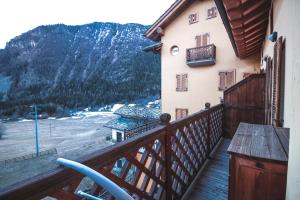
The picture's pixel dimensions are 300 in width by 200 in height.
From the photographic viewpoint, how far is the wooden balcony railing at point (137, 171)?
845 millimetres

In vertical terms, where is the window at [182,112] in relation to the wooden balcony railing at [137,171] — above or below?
below

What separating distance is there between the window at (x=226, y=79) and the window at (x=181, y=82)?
2.15 metres

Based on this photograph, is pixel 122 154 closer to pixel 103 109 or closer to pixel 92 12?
pixel 103 109

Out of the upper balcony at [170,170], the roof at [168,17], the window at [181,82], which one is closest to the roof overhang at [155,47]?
the roof at [168,17]

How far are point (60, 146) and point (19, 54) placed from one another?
237 feet

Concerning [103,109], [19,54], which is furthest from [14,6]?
[103,109]

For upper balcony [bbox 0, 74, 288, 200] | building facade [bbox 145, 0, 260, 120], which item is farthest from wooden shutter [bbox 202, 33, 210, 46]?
upper balcony [bbox 0, 74, 288, 200]

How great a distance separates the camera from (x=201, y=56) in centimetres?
989

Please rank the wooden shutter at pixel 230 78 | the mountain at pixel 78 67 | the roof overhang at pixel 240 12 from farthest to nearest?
the mountain at pixel 78 67
the wooden shutter at pixel 230 78
the roof overhang at pixel 240 12

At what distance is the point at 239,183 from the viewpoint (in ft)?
5.53

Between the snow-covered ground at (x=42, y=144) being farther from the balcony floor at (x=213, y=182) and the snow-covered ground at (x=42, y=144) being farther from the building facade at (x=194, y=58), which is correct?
the balcony floor at (x=213, y=182)

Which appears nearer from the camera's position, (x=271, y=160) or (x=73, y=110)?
(x=271, y=160)

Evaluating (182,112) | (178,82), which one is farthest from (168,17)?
(182,112)

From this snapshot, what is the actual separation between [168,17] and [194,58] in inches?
128
